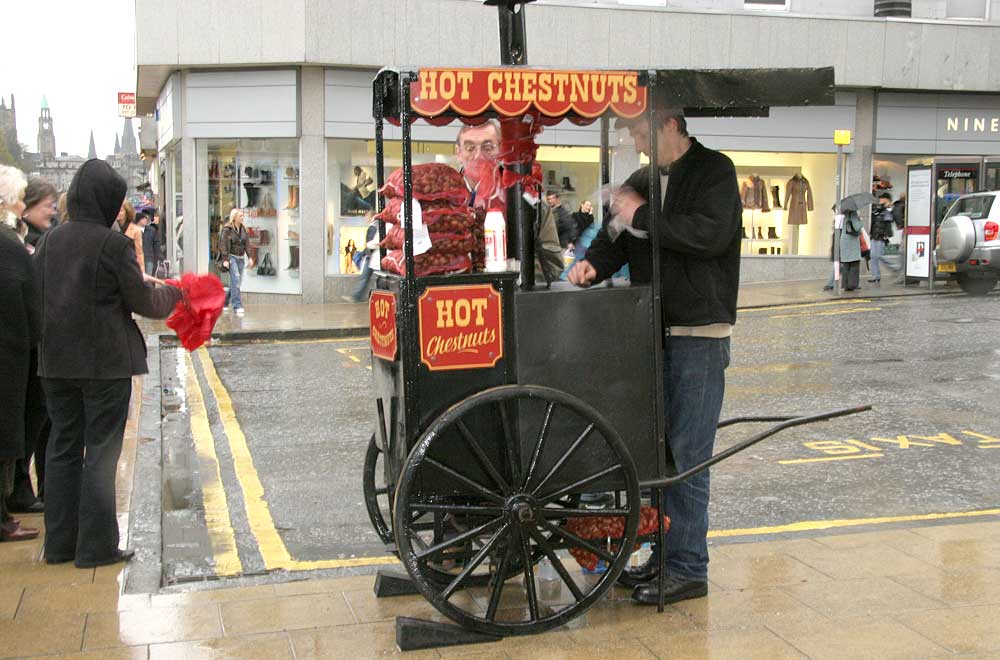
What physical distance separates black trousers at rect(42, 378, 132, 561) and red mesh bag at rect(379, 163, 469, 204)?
1698 millimetres

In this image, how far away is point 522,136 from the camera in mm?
4848

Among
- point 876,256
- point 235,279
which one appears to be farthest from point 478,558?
point 876,256

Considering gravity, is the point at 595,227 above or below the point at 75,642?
above

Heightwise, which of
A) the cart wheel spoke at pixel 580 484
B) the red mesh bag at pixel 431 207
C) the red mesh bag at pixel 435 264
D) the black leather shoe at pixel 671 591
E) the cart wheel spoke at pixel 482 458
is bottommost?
the black leather shoe at pixel 671 591

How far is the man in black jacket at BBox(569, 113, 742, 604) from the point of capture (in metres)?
4.61

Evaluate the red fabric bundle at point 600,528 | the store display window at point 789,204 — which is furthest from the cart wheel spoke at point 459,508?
the store display window at point 789,204

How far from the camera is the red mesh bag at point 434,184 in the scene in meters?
4.39

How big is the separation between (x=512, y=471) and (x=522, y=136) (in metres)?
1.52

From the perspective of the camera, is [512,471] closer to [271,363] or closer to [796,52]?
[271,363]

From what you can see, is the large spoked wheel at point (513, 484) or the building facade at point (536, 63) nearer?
the large spoked wheel at point (513, 484)

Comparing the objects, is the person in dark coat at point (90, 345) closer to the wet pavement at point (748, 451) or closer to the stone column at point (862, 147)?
the wet pavement at point (748, 451)

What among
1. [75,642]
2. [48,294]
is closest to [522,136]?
[48,294]

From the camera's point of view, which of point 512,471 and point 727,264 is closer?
point 512,471

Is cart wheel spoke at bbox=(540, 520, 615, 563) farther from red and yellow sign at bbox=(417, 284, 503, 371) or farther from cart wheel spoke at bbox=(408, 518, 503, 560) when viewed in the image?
red and yellow sign at bbox=(417, 284, 503, 371)
